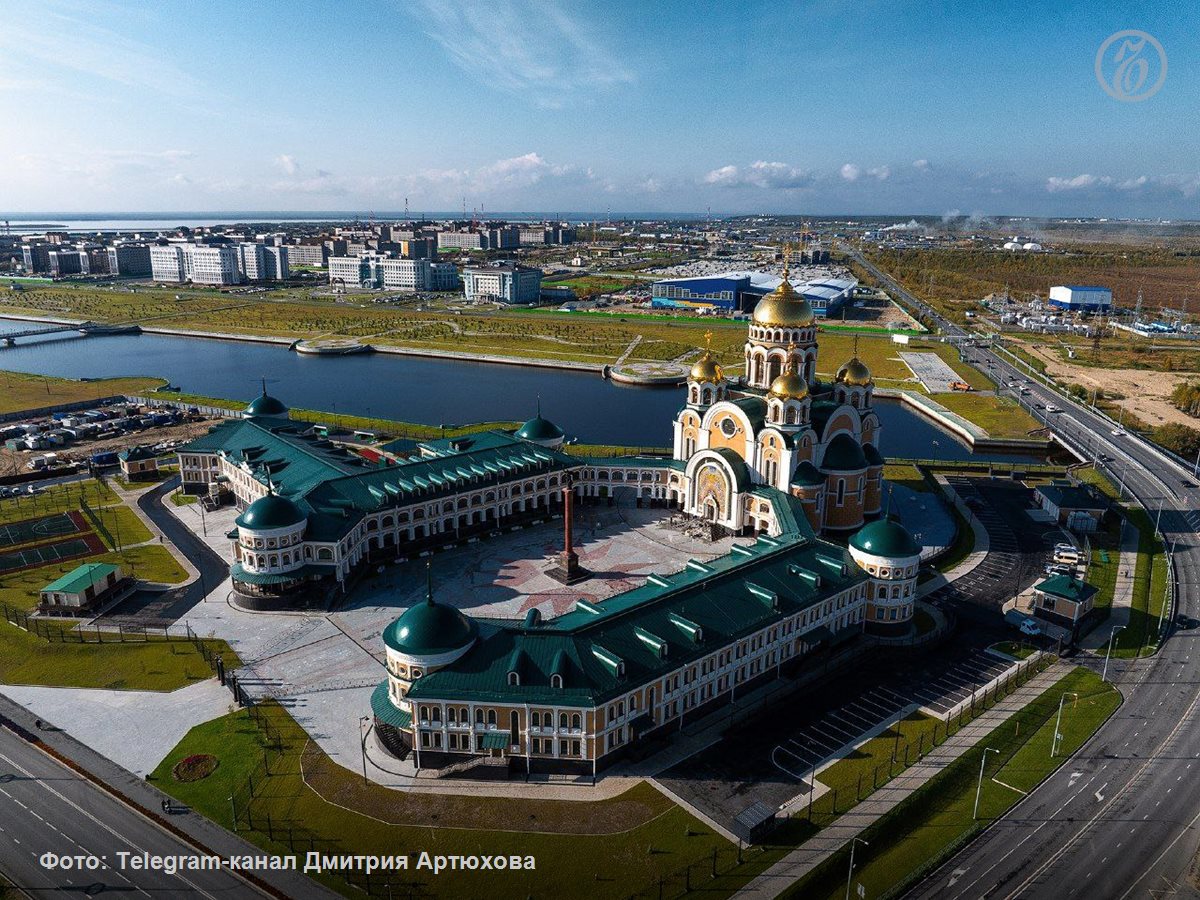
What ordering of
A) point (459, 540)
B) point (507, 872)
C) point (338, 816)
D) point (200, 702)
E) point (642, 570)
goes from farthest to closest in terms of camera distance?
Result: 1. point (459, 540)
2. point (642, 570)
3. point (200, 702)
4. point (338, 816)
5. point (507, 872)

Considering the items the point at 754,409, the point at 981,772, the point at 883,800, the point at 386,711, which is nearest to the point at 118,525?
the point at 386,711

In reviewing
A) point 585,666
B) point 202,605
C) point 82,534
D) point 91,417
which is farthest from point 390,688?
point 91,417

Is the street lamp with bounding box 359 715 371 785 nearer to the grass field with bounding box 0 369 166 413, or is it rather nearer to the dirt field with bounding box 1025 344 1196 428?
the grass field with bounding box 0 369 166 413

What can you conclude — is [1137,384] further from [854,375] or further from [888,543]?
[888,543]

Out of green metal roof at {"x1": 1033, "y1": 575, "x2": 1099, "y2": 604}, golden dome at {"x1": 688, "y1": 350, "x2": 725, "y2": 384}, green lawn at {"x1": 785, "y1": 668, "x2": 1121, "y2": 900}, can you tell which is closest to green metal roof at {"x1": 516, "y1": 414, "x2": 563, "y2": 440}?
golden dome at {"x1": 688, "y1": 350, "x2": 725, "y2": 384}

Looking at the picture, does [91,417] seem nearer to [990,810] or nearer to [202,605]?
[202,605]

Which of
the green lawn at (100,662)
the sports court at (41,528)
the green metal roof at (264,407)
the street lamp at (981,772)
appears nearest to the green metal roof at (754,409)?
the street lamp at (981,772)
